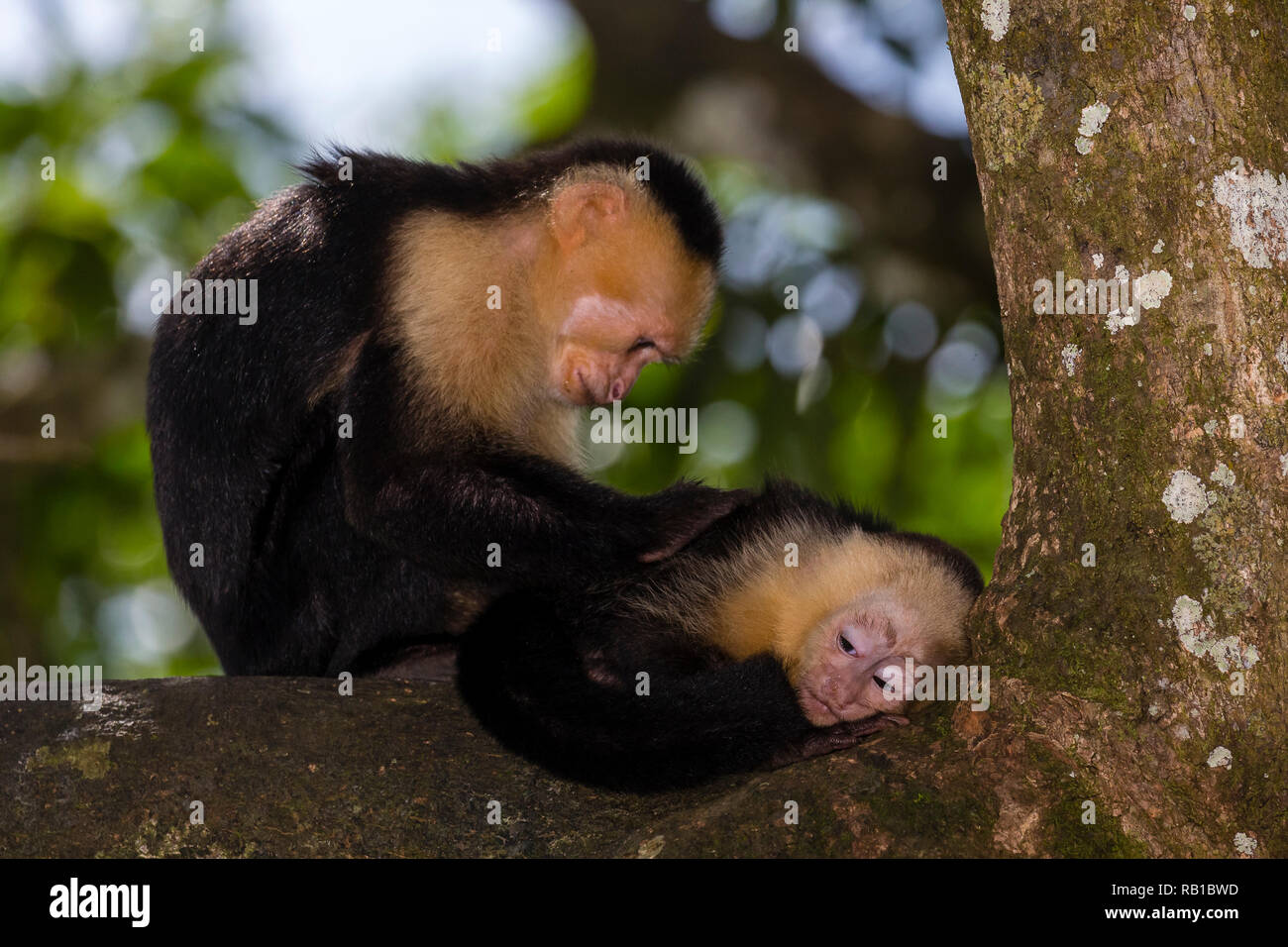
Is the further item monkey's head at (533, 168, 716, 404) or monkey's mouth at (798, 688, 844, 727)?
monkey's head at (533, 168, 716, 404)

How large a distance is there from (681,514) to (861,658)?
2.32 feet

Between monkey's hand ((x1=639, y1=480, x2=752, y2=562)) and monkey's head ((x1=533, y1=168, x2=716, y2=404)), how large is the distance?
1.89 ft

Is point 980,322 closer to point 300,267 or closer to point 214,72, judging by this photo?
point 300,267

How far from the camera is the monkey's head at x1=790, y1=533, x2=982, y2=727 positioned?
11.5ft

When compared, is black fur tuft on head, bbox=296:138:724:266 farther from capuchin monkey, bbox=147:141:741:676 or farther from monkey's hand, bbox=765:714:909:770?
monkey's hand, bbox=765:714:909:770

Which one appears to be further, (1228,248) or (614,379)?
(614,379)

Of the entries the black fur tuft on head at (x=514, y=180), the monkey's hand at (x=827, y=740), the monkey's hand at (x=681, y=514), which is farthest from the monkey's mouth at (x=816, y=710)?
the black fur tuft on head at (x=514, y=180)

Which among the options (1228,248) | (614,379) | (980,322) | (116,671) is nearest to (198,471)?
(614,379)

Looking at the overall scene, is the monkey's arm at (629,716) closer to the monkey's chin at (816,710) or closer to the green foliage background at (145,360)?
the monkey's chin at (816,710)

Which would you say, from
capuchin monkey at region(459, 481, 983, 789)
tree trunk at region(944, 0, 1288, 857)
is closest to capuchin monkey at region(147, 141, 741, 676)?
capuchin monkey at region(459, 481, 983, 789)

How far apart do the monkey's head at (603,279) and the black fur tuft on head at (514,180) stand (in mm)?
64

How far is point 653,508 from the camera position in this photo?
393cm

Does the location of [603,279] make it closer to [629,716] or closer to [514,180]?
[514,180]

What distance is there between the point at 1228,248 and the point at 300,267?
2.72 m
